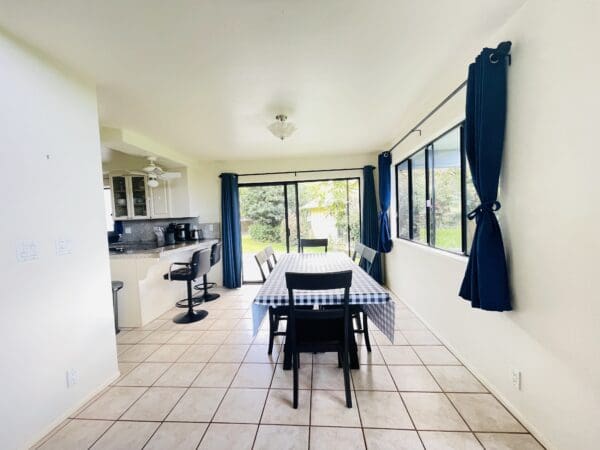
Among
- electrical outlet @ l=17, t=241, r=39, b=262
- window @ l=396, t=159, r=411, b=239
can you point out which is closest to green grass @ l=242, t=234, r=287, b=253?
window @ l=396, t=159, r=411, b=239

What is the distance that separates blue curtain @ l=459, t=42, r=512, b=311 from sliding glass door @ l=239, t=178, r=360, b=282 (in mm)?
3090

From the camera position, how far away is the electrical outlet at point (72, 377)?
174 centimetres

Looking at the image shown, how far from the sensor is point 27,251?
4.99ft

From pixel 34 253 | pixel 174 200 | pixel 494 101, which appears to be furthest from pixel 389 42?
pixel 174 200

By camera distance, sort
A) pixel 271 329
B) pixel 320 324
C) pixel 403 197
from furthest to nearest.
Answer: pixel 403 197
pixel 271 329
pixel 320 324

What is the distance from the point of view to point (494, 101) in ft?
5.01

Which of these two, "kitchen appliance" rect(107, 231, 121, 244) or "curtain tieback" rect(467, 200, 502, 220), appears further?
"kitchen appliance" rect(107, 231, 121, 244)

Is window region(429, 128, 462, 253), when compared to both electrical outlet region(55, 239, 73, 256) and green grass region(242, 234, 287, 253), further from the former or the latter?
electrical outlet region(55, 239, 73, 256)

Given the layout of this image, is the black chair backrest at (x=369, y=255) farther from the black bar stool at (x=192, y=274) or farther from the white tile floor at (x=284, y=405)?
A: the black bar stool at (x=192, y=274)

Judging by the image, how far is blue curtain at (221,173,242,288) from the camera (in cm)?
462

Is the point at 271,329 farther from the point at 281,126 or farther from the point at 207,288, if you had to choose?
the point at 207,288

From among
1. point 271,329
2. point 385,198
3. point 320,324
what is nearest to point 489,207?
point 320,324

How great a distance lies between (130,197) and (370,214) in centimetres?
409

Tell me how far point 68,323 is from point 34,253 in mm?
544
